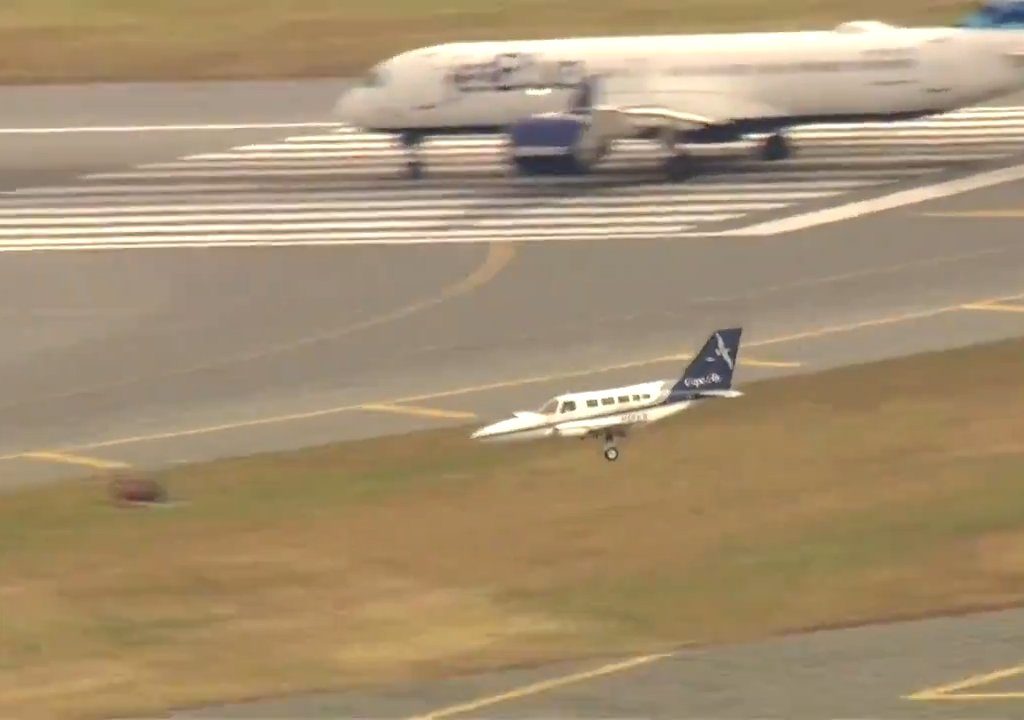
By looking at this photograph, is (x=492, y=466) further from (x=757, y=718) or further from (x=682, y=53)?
(x=682, y=53)

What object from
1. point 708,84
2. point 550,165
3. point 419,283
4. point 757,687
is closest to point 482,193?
point 550,165

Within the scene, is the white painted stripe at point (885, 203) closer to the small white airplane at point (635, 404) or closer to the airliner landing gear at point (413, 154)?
the airliner landing gear at point (413, 154)

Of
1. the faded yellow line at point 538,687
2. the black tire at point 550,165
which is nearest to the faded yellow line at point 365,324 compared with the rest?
the black tire at point 550,165

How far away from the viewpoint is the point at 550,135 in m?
58.0

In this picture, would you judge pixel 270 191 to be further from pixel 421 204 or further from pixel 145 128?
pixel 145 128

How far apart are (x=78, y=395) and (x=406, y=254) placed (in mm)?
13097

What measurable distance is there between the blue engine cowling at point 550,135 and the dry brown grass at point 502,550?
68.7 ft

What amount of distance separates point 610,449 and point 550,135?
2509cm

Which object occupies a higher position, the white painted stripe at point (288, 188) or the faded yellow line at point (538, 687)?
the white painted stripe at point (288, 188)

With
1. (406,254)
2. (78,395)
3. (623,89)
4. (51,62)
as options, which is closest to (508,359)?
(78,395)

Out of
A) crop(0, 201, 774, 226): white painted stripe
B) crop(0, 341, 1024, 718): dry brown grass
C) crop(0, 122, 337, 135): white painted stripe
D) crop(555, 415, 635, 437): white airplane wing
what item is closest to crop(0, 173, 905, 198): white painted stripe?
crop(0, 201, 774, 226): white painted stripe

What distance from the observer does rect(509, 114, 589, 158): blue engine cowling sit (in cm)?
5794

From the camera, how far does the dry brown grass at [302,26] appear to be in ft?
269

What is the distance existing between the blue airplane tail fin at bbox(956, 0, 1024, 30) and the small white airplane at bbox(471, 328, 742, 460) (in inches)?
1160
